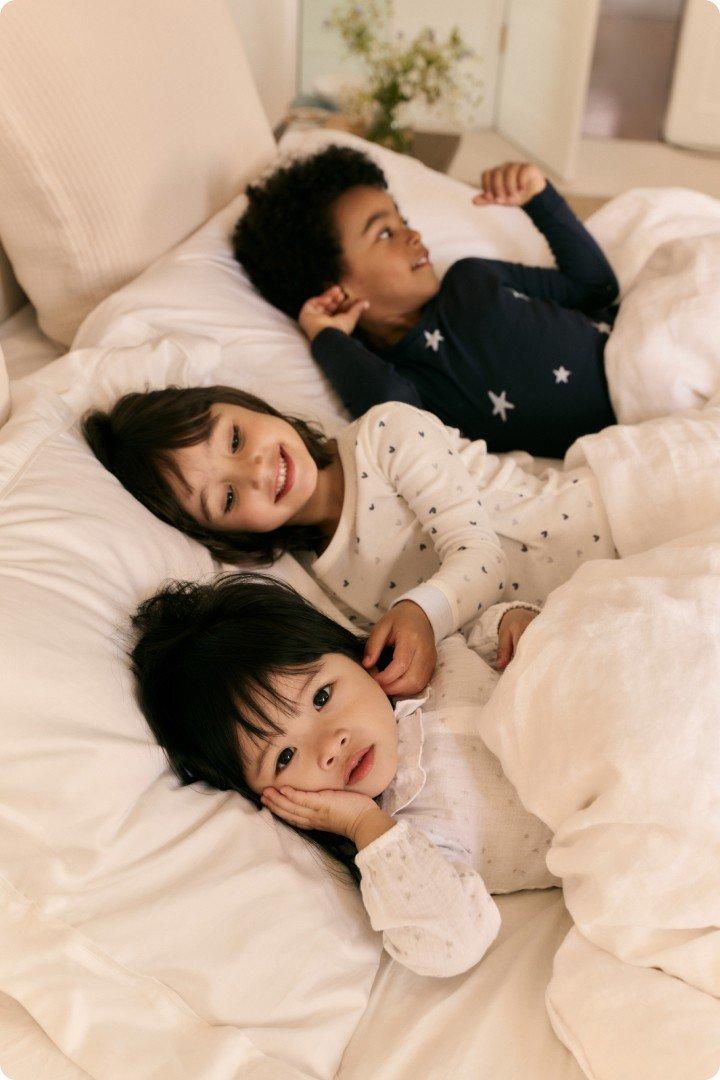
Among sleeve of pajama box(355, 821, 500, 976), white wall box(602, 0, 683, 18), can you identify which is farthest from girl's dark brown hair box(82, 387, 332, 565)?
white wall box(602, 0, 683, 18)

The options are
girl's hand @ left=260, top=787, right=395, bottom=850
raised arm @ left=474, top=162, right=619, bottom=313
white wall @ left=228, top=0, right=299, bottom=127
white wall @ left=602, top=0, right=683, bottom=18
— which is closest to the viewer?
girl's hand @ left=260, top=787, right=395, bottom=850

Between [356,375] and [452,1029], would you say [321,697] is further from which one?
[356,375]

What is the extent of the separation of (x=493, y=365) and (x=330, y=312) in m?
0.30

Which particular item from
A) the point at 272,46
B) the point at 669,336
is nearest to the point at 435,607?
the point at 669,336

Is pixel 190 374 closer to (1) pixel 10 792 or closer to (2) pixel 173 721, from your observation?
(2) pixel 173 721

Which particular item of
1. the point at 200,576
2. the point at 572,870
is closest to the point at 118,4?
the point at 200,576

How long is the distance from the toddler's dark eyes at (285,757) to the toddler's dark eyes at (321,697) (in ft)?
0.16

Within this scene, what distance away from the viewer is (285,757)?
0.92 meters

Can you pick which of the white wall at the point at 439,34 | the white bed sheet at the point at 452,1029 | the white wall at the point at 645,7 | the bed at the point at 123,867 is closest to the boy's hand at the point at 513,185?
the bed at the point at 123,867

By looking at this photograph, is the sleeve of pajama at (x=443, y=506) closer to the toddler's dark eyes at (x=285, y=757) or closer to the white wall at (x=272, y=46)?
the toddler's dark eyes at (x=285, y=757)

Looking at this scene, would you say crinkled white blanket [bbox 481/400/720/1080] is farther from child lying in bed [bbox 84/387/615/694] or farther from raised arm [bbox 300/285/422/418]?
raised arm [bbox 300/285/422/418]

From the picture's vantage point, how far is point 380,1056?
0.73 metres

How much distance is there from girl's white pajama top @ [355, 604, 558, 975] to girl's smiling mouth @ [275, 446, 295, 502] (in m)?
0.29

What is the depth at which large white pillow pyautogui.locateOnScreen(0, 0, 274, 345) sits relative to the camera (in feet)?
4.07
